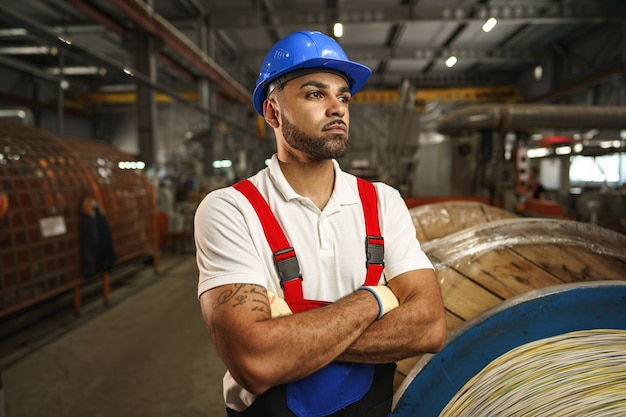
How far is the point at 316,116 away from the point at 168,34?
7255 mm

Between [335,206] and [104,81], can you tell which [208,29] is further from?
[335,206]

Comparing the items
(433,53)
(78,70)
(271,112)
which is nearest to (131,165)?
(271,112)

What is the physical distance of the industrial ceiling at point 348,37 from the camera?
322 inches

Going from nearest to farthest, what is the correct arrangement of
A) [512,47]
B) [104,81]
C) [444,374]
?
1. [444,374]
2. [512,47]
3. [104,81]

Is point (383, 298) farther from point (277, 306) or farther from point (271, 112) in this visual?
point (271, 112)

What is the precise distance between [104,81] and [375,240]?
17092mm

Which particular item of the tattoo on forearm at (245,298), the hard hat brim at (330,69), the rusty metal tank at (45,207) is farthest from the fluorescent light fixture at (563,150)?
the tattoo on forearm at (245,298)

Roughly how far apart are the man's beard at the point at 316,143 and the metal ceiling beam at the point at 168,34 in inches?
228

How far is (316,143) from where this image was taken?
133cm

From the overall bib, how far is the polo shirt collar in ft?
0.30

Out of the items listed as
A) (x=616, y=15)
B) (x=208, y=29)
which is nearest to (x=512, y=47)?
(x=616, y=15)

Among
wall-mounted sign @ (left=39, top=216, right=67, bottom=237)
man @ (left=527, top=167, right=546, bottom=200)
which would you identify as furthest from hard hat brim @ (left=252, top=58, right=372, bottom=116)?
man @ (left=527, top=167, right=546, bottom=200)

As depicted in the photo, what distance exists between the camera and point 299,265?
1248 millimetres

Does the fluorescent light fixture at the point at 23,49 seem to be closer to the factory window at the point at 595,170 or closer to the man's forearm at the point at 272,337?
the man's forearm at the point at 272,337
